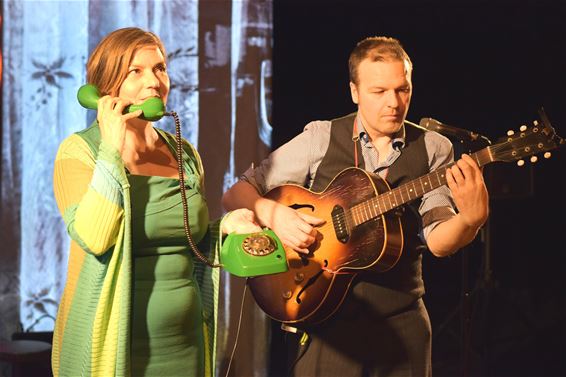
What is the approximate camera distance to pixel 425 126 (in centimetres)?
290

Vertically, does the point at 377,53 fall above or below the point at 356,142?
above

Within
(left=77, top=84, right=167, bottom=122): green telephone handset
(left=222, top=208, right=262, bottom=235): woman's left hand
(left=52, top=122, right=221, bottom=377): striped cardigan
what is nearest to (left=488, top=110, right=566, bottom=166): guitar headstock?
(left=222, top=208, right=262, bottom=235): woman's left hand

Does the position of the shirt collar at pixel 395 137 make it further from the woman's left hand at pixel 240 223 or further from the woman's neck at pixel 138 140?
the woman's neck at pixel 138 140

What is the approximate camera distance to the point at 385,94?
107 inches

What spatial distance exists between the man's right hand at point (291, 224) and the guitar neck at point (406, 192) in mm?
200

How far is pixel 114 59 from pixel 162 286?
68cm

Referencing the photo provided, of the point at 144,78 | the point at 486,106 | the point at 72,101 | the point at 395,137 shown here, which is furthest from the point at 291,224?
the point at 486,106

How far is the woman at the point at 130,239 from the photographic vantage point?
2.03 metres

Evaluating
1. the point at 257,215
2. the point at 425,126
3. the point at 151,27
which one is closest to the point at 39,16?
the point at 151,27

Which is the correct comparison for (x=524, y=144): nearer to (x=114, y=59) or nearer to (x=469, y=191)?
(x=469, y=191)

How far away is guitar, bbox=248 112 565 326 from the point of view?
98.3 inches

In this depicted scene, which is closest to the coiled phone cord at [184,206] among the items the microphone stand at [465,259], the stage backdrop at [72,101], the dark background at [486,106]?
the microphone stand at [465,259]

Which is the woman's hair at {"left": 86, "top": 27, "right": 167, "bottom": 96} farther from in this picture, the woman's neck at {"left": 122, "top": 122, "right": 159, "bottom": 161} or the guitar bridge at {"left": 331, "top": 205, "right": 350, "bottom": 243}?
the guitar bridge at {"left": 331, "top": 205, "right": 350, "bottom": 243}

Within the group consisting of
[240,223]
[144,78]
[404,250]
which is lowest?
[404,250]
